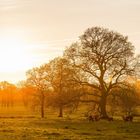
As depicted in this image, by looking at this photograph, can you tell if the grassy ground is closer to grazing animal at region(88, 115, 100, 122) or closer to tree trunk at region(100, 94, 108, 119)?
grazing animal at region(88, 115, 100, 122)

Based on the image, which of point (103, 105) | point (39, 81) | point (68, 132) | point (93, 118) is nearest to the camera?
point (68, 132)

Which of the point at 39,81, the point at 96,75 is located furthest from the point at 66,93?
the point at 39,81

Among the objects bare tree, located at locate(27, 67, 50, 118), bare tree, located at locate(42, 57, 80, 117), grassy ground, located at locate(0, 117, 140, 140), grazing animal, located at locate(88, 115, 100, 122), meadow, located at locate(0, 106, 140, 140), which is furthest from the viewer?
bare tree, located at locate(27, 67, 50, 118)

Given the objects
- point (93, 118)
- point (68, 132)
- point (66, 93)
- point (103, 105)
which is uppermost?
point (66, 93)

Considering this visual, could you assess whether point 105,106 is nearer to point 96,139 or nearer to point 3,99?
point 96,139

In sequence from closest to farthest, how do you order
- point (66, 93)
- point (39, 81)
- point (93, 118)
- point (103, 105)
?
point (93, 118), point (103, 105), point (66, 93), point (39, 81)

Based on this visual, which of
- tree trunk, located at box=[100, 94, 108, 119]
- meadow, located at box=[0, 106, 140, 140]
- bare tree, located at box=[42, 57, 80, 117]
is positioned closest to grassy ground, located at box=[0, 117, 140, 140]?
meadow, located at box=[0, 106, 140, 140]

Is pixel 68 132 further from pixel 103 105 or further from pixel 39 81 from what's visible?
pixel 39 81

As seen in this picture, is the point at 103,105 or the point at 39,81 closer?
the point at 103,105

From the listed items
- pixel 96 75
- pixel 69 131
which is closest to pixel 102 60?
pixel 96 75

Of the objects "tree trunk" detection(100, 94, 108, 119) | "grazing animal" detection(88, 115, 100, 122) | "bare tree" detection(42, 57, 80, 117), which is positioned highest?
"bare tree" detection(42, 57, 80, 117)

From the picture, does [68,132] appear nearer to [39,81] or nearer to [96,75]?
[96,75]

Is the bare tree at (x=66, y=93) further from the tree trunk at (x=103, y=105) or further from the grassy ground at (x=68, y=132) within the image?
the grassy ground at (x=68, y=132)

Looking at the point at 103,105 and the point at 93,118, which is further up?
the point at 103,105
